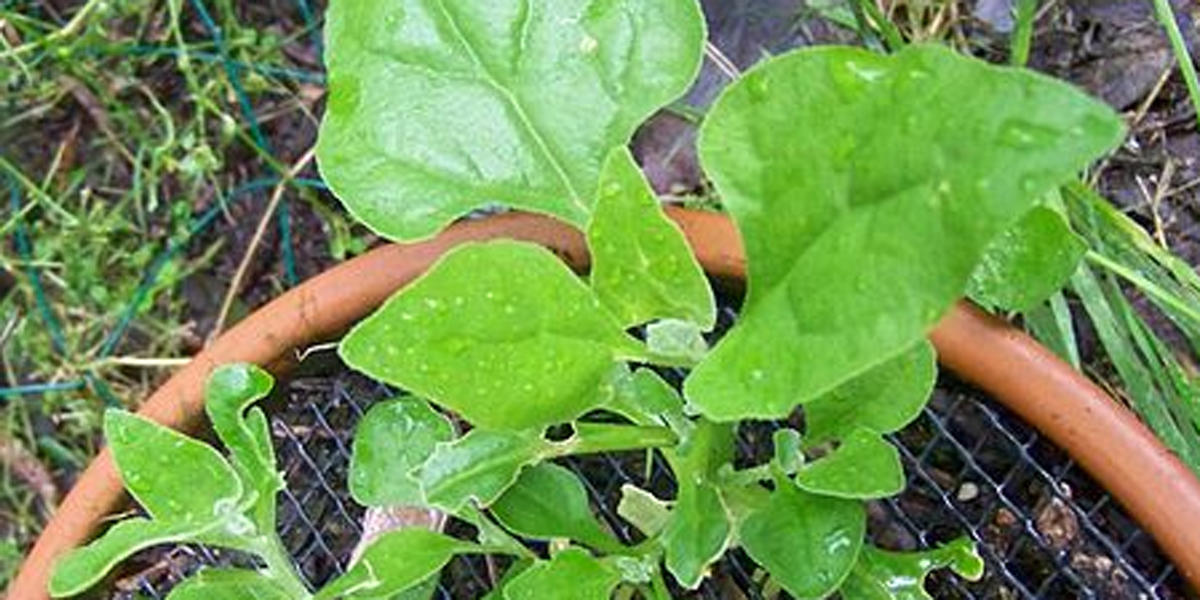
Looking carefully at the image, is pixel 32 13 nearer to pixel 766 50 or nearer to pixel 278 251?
pixel 278 251

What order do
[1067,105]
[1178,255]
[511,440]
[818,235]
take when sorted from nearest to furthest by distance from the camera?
[1067,105] → [818,235] → [511,440] → [1178,255]

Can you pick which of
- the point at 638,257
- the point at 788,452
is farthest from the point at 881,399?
the point at 638,257

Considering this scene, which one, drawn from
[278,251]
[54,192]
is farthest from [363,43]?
[54,192]

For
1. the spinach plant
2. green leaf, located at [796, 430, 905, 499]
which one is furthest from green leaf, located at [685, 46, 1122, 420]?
green leaf, located at [796, 430, 905, 499]

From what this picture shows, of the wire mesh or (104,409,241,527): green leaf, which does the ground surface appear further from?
(104,409,241,527): green leaf

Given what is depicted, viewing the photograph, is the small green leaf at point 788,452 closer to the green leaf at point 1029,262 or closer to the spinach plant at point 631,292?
the spinach plant at point 631,292

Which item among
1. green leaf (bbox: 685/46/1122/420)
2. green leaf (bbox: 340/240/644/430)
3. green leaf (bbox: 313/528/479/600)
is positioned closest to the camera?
green leaf (bbox: 685/46/1122/420)
